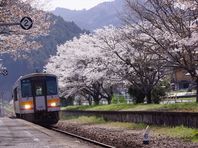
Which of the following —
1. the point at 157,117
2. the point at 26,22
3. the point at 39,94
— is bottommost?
the point at 157,117

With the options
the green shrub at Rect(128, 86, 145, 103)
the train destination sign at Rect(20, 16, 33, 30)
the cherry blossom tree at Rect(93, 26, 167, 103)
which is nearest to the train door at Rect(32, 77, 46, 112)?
the cherry blossom tree at Rect(93, 26, 167, 103)

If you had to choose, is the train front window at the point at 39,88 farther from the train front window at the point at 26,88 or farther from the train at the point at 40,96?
the train front window at the point at 26,88

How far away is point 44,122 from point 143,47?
840 centimetres

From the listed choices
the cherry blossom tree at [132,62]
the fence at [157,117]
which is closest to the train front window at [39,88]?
the fence at [157,117]

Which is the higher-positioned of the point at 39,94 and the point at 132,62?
the point at 132,62

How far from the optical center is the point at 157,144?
16797 mm

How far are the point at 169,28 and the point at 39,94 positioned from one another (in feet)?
30.8

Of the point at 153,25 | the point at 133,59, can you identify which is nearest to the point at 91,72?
the point at 133,59

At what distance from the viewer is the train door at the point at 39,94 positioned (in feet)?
101

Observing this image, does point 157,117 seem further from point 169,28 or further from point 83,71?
point 83,71

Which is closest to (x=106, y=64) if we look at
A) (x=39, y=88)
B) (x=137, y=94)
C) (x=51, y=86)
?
(x=137, y=94)

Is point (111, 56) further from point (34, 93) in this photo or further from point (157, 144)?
point (157, 144)

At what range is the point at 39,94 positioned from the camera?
30797 millimetres

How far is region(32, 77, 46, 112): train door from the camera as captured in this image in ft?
101
